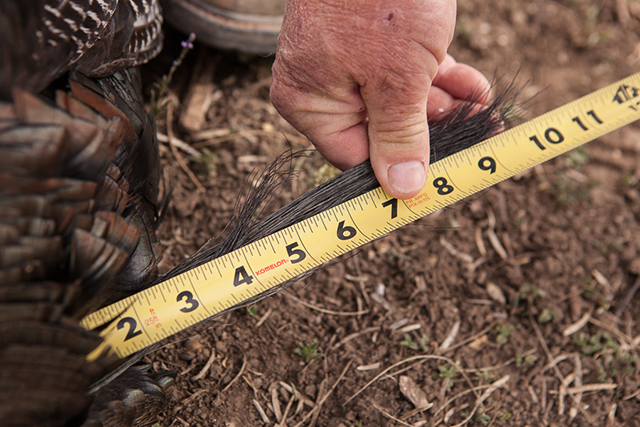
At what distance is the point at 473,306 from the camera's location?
2312 mm

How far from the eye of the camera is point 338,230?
5.67ft

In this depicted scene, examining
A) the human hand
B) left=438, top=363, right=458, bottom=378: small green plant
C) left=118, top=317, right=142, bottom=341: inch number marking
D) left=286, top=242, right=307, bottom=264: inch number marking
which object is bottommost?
left=438, top=363, right=458, bottom=378: small green plant

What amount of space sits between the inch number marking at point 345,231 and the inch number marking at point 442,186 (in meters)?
0.37

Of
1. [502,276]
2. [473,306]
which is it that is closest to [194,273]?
[473,306]

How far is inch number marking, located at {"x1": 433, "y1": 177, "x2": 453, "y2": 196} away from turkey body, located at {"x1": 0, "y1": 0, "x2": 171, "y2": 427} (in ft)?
3.41

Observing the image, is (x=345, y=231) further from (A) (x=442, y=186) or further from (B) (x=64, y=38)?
(B) (x=64, y=38)

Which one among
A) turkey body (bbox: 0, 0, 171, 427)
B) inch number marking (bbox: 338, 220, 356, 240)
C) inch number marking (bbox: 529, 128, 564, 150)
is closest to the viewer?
turkey body (bbox: 0, 0, 171, 427)

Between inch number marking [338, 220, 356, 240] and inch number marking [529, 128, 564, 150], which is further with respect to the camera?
inch number marking [529, 128, 564, 150]

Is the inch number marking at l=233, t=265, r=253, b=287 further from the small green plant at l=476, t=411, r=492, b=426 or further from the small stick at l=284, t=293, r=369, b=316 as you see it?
the small green plant at l=476, t=411, r=492, b=426

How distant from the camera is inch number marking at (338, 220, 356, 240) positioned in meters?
1.72

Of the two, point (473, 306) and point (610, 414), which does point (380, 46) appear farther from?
point (610, 414)

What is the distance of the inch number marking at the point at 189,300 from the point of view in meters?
1.53

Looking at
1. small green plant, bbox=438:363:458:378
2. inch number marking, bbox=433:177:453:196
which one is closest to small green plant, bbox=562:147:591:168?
inch number marking, bbox=433:177:453:196

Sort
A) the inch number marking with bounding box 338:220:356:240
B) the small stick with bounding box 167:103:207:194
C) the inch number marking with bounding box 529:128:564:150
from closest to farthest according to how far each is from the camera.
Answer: the inch number marking with bounding box 338:220:356:240, the inch number marking with bounding box 529:128:564:150, the small stick with bounding box 167:103:207:194
